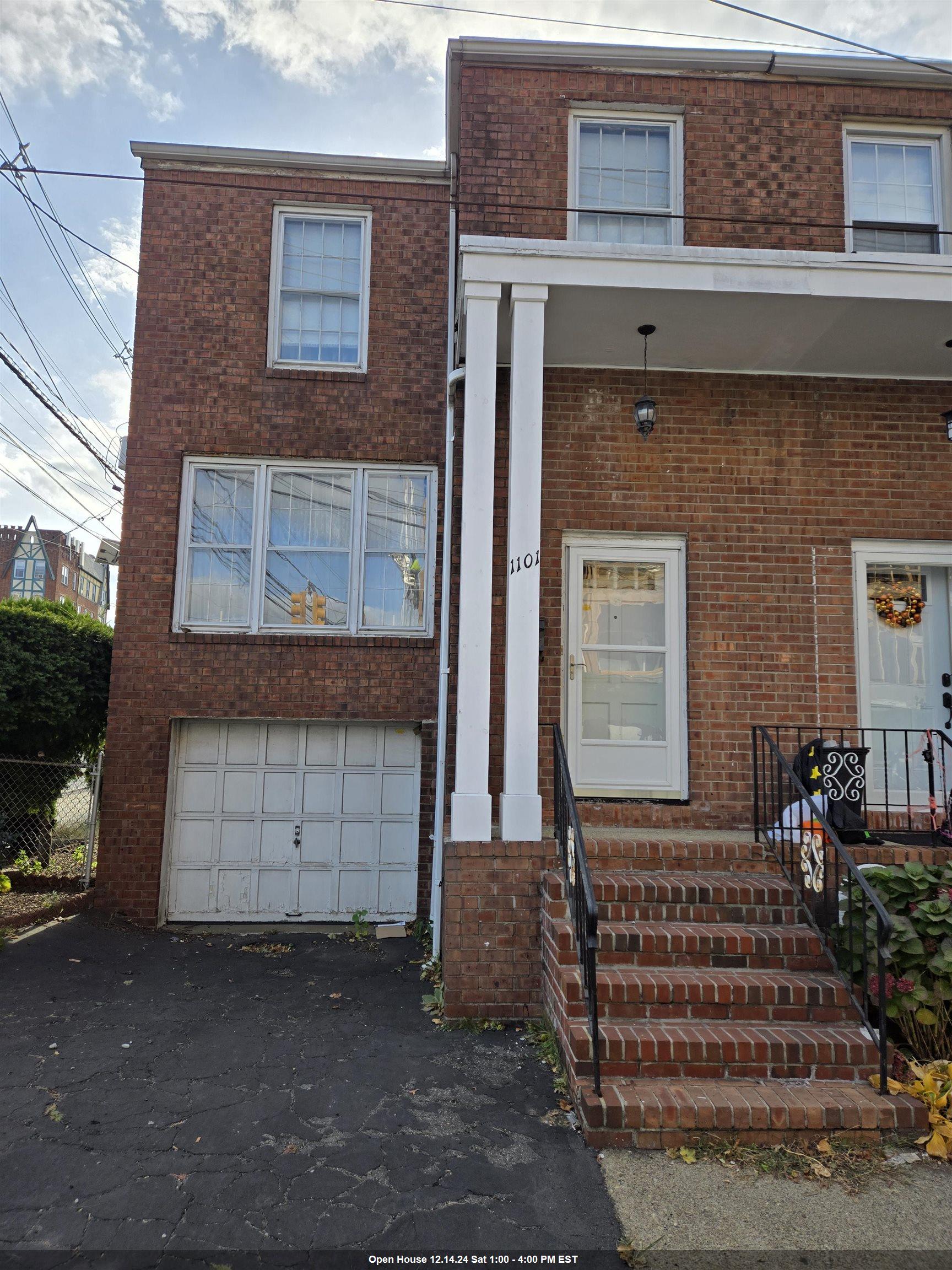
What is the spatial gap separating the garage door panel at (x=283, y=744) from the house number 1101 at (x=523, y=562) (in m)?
3.54

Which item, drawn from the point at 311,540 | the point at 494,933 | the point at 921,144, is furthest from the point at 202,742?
the point at 921,144

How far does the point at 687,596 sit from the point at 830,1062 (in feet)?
12.2

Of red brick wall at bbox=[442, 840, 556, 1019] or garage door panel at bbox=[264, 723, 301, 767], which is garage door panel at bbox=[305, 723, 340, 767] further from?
red brick wall at bbox=[442, 840, 556, 1019]

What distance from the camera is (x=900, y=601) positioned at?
7207 mm

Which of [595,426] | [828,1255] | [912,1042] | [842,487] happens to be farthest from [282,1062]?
[842,487]

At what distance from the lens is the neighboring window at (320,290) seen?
8602mm

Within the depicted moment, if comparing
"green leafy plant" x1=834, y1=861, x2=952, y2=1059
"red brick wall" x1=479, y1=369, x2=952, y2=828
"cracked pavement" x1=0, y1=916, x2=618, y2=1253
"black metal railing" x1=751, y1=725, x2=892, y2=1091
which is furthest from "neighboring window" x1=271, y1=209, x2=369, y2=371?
"green leafy plant" x1=834, y1=861, x2=952, y2=1059

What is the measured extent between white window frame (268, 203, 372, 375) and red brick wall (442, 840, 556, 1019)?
17.3 feet

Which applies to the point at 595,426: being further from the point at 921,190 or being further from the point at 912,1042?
the point at 912,1042

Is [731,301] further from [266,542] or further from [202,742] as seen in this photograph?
[202,742]

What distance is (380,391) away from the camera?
8.46 m

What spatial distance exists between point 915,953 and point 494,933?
92.2 inches

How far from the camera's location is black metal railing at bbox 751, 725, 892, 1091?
13.7 feet

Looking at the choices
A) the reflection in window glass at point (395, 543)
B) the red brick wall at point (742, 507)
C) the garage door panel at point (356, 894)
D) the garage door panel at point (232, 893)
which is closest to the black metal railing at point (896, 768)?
the red brick wall at point (742, 507)
